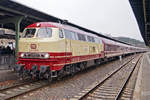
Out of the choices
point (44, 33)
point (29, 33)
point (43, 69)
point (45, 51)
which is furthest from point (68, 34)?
point (43, 69)

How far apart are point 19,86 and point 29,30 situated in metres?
3.50

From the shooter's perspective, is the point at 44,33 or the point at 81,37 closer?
the point at 44,33

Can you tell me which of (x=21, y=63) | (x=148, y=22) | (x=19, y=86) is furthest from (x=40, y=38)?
(x=148, y=22)

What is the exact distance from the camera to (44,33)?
923 centimetres

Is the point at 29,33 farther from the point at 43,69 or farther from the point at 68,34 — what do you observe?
the point at 43,69

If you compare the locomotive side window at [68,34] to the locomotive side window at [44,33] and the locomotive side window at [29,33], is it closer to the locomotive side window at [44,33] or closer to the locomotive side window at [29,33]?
the locomotive side window at [44,33]

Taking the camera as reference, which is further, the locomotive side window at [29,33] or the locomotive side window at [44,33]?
the locomotive side window at [29,33]

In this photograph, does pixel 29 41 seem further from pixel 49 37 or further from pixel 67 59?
pixel 67 59

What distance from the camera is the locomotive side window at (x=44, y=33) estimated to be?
9.16 m

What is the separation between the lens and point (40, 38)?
29.5 ft

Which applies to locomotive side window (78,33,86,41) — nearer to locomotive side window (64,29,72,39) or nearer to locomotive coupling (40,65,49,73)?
locomotive side window (64,29,72,39)

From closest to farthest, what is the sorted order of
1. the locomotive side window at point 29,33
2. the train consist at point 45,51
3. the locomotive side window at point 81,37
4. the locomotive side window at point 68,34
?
the train consist at point 45,51
the locomotive side window at point 29,33
the locomotive side window at point 68,34
the locomotive side window at point 81,37

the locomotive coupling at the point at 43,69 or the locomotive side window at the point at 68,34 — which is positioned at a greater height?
the locomotive side window at the point at 68,34

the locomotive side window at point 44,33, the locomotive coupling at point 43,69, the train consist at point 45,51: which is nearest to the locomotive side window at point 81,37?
the train consist at point 45,51
